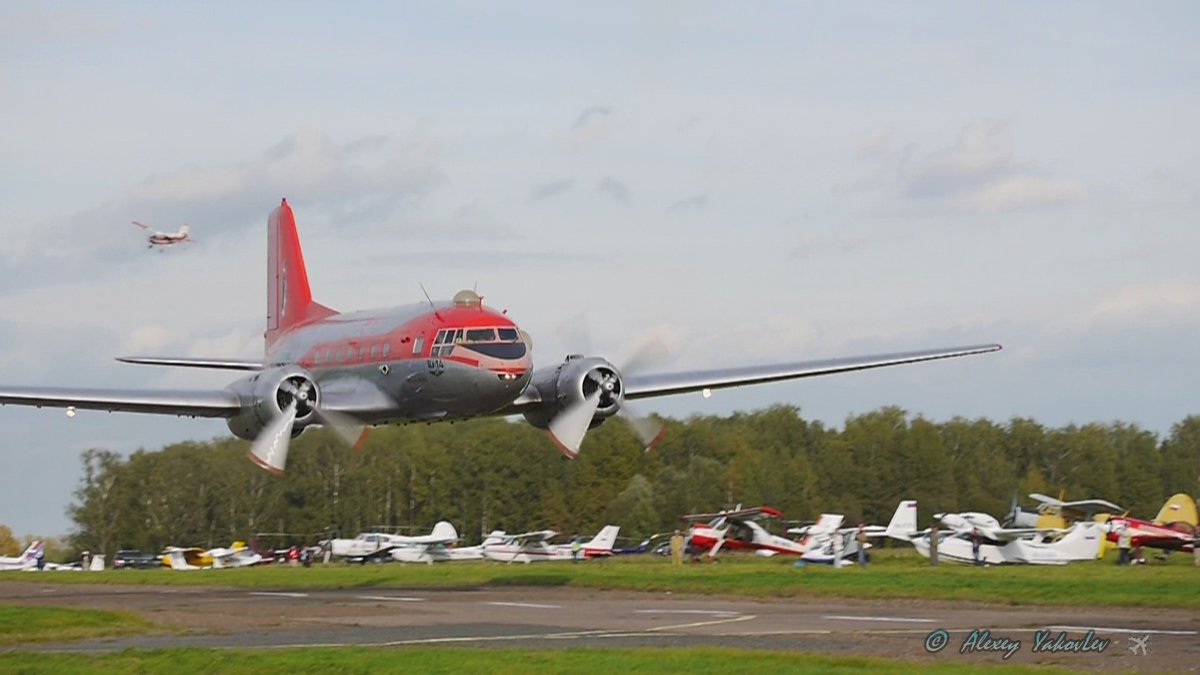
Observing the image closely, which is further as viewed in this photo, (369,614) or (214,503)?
(214,503)

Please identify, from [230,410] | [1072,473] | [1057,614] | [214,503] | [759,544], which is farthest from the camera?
[1072,473]

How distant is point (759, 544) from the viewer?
2532 inches

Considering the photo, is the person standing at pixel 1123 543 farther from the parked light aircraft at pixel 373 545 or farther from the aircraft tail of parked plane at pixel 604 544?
the parked light aircraft at pixel 373 545

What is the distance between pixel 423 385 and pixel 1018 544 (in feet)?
77.4

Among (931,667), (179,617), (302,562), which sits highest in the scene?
(302,562)

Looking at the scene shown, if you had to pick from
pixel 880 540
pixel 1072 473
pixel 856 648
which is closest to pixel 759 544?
pixel 880 540

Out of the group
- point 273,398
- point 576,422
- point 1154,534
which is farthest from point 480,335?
point 1154,534

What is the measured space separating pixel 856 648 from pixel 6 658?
1266 centimetres

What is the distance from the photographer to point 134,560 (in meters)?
81.9

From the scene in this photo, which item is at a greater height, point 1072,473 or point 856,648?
point 1072,473

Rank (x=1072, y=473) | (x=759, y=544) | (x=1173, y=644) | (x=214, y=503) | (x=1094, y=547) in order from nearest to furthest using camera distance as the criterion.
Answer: (x=1173, y=644) → (x=1094, y=547) → (x=759, y=544) → (x=214, y=503) → (x=1072, y=473)

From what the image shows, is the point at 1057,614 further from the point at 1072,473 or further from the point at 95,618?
the point at 1072,473

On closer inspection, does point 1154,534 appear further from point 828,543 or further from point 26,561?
point 26,561

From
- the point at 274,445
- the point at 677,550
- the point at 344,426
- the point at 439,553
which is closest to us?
the point at 274,445
